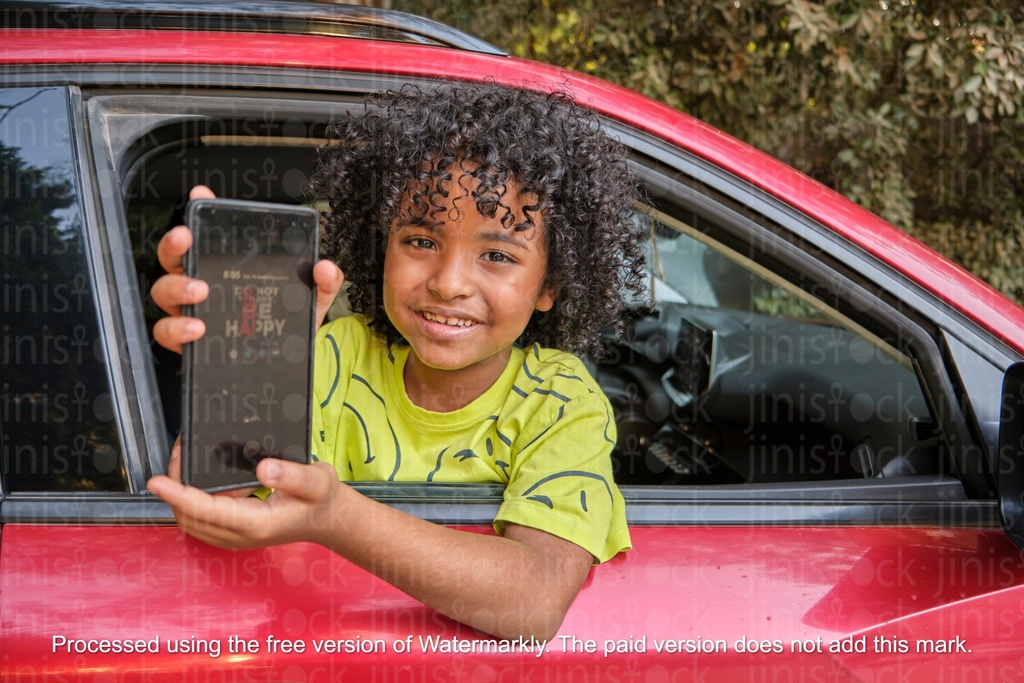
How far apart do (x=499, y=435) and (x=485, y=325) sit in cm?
19

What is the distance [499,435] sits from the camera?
5.34ft

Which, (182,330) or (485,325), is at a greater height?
(485,325)

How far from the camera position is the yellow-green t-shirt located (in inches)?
55.6

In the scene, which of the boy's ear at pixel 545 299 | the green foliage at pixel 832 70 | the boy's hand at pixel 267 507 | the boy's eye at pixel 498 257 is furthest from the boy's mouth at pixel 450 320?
the green foliage at pixel 832 70

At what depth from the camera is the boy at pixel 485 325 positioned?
4.43 feet

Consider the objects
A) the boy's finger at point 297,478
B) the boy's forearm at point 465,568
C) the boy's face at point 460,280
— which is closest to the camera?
the boy's finger at point 297,478

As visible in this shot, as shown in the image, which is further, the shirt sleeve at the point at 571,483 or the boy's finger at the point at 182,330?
the shirt sleeve at the point at 571,483

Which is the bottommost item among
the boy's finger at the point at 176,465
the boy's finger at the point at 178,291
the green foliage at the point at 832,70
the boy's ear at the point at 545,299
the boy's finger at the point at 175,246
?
the boy's finger at the point at 176,465

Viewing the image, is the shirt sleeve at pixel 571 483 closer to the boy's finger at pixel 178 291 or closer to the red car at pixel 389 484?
the red car at pixel 389 484

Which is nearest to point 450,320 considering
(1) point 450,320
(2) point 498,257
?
(1) point 450,320

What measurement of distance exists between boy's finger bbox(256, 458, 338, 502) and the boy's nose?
49cm

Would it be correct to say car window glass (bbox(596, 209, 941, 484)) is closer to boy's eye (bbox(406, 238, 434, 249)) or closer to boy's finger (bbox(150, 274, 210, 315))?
boy's eye (bbox(406, 238, 434, 249))

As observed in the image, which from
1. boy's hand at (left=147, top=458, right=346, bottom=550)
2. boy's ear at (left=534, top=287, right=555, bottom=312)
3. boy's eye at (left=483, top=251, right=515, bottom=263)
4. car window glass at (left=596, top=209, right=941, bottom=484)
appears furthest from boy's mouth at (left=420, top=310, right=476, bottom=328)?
boy's hand at (left=147, top=458, right=346, bottom=550)

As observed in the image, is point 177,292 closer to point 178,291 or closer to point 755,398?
point 178,291
